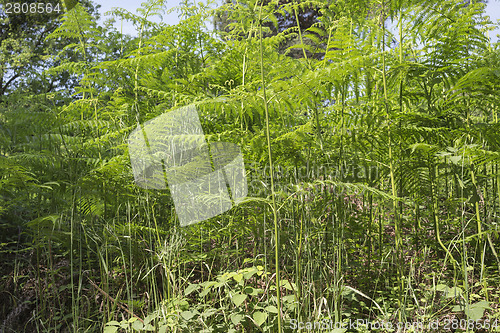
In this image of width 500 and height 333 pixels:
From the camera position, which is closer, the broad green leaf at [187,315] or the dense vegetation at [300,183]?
the broad green leaf at [187,315]

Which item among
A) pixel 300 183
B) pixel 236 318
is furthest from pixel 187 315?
pixel 300 183

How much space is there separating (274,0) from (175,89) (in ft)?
2.43

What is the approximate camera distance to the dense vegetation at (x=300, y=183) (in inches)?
56.9

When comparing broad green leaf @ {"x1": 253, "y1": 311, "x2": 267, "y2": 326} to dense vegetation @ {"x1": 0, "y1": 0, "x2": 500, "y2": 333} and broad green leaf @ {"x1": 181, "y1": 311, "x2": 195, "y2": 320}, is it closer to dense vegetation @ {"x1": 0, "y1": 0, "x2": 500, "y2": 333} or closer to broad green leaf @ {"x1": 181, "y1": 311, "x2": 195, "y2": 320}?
dense vegetation @ {"x1": 0, "y1": 0, "x2": 500, "y2": 333}

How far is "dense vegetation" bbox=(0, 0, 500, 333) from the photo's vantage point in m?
1.45

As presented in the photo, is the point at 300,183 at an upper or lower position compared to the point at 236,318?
upper

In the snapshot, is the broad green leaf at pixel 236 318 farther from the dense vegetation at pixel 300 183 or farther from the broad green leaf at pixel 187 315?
the broad green leaf at pixel 187 315

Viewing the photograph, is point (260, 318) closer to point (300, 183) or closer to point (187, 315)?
point (187, 315)

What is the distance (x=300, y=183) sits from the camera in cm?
143

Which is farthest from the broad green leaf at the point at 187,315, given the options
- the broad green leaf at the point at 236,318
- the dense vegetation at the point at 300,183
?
the broad green leaf at the point at 236,318

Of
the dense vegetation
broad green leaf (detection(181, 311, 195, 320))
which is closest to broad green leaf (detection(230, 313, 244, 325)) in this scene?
the dense vegetation

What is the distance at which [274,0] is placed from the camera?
5.01ft

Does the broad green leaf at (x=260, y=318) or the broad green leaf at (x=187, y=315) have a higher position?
the broad green leaf at (x=187, y=315)

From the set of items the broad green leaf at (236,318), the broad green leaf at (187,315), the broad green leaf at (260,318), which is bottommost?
the broad green leaf at (236,318)
